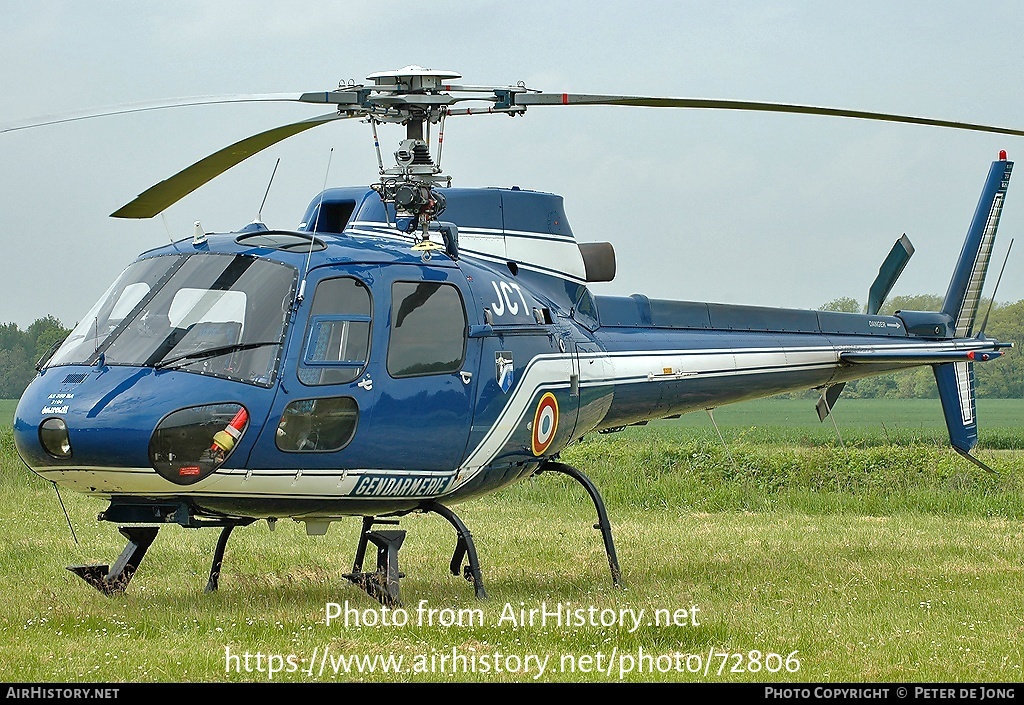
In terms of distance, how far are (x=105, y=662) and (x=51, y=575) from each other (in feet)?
13.8

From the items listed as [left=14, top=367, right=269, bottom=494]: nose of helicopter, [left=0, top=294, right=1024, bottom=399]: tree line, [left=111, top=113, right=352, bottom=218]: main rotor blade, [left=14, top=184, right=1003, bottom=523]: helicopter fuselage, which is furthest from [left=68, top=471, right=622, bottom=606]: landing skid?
[left=0, top=294, right=1024, bottom=399]: tree line

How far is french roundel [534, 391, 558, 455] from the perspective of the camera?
9.61 m

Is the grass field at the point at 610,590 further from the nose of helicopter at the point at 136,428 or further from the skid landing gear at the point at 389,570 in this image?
the nose of helicopter at the point at 136,428

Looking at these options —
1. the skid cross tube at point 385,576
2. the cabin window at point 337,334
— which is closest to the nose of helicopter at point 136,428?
the cabin window at point 337,334

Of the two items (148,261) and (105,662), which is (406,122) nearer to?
(148,261)

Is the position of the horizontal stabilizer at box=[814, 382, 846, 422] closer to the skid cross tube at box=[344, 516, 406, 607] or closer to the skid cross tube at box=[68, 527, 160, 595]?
the skid cross tube at box=[344, 516, 406, 607]

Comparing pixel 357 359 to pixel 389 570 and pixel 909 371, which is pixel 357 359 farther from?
pixel 909 371

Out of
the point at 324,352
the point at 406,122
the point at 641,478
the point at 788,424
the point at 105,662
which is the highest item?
the point at 406,122

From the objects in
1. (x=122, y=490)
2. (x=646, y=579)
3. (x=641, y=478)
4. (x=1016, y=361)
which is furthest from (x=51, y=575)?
(x=1016, y=361)

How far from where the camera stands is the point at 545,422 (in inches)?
381

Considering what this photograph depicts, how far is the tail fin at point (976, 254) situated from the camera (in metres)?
14.5

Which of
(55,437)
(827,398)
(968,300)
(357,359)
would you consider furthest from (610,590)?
(968,300)

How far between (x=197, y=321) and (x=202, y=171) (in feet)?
4.43

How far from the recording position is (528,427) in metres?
9.48
